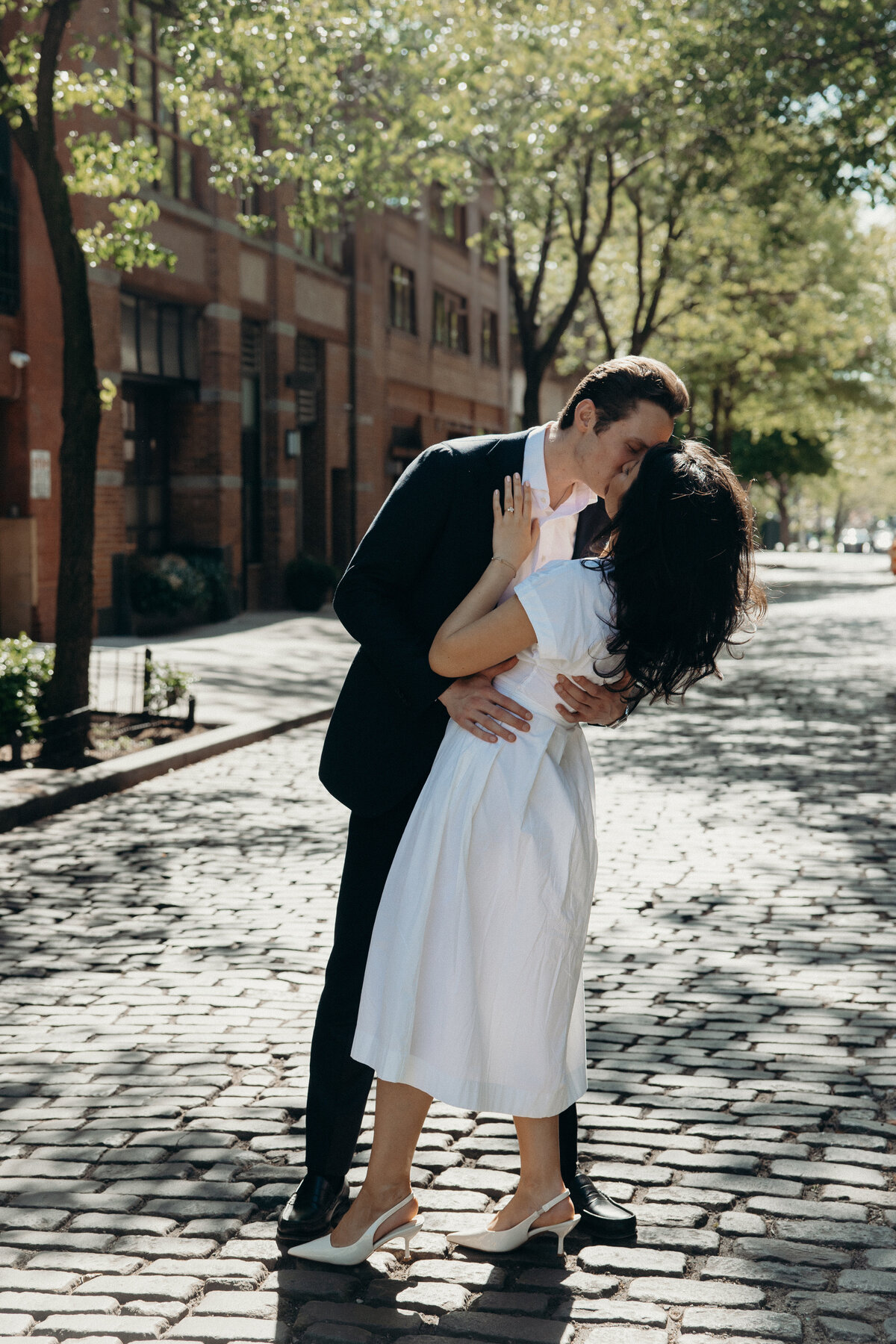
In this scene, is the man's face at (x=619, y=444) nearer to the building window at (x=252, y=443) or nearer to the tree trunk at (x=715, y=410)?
the building window at (x=252, y=443)

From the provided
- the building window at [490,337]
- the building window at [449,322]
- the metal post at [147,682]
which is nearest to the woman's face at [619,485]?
the metal post at [147,682]

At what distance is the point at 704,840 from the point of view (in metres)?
7.97

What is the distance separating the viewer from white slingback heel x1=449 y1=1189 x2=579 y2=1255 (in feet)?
10.3

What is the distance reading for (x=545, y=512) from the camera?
316cm

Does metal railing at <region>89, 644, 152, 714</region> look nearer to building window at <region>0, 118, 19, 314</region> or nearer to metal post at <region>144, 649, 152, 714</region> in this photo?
metal post at <region>144, 649, 152, 714</region>

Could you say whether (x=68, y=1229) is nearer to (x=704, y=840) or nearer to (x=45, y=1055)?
(x=45, y=1055)

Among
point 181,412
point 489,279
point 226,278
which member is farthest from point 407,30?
point 489,279

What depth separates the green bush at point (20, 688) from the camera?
9938 millimetres

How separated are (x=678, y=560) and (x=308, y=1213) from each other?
161 centimetres

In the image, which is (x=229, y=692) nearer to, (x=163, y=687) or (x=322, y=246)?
(x=163, y=687)

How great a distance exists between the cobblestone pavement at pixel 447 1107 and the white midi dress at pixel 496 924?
47 centimetres

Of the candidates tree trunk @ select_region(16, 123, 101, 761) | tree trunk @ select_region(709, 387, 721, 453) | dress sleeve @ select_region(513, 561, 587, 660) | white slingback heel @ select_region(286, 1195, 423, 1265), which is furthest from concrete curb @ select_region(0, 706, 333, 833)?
tree trunk @ select_region(709, 387, 721, 453)

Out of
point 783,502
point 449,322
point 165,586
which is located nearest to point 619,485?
point 165,586

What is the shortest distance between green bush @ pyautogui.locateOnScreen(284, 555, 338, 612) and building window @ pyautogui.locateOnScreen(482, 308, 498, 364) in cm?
1672
